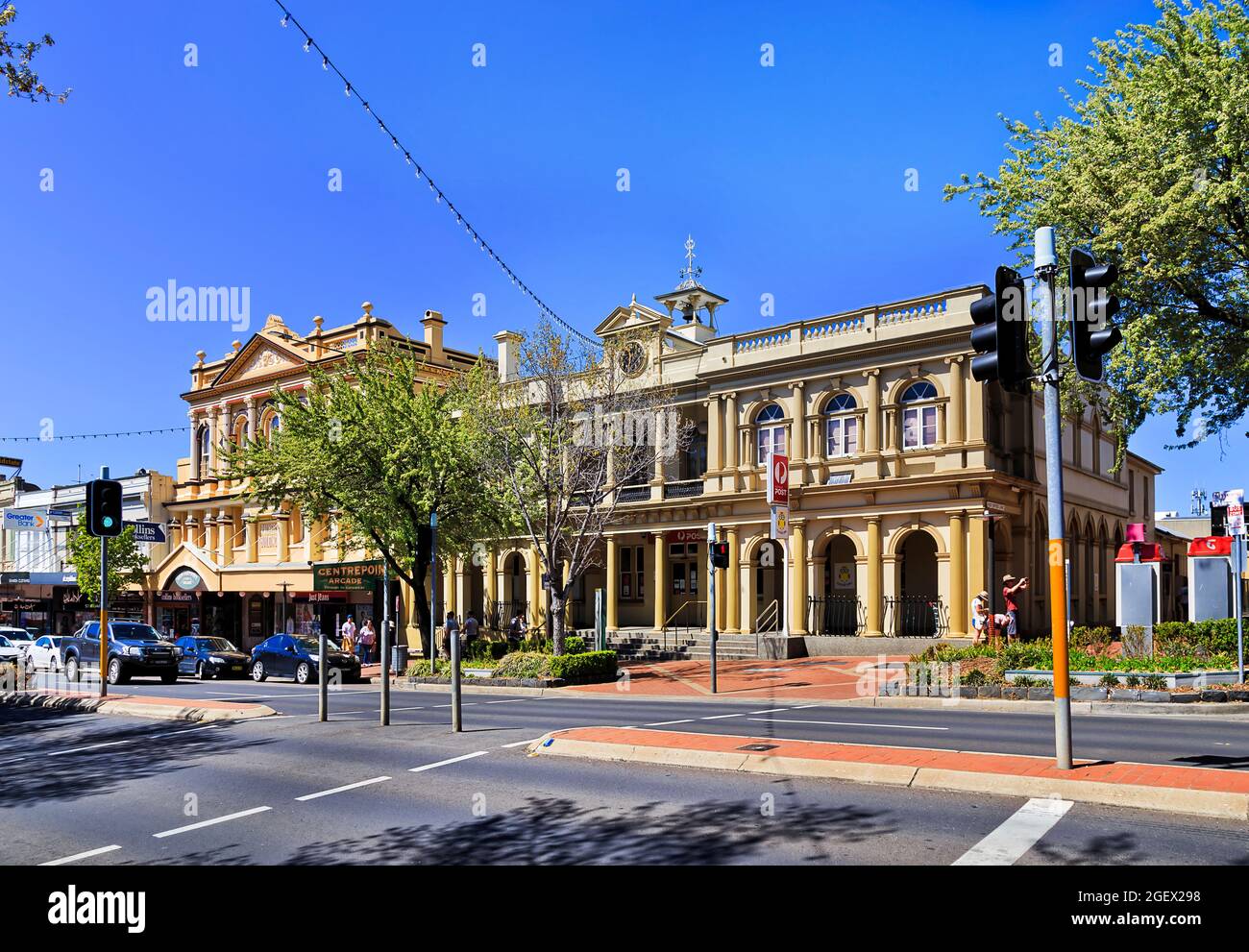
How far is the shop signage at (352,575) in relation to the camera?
41219 millimetres

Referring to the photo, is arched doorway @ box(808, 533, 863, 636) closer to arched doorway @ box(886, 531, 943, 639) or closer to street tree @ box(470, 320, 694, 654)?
arched doorway @ box(886, 531, 943, 639)

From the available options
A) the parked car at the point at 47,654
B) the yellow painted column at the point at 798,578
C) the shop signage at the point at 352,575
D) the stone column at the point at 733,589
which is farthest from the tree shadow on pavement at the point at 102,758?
the shop signage at the point at 352,575

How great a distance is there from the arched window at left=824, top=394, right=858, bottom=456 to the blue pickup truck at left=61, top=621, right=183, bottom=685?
20970 millimetres

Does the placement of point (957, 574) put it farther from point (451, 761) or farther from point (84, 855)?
point (84, 855)

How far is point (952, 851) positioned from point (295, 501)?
29.3 meters

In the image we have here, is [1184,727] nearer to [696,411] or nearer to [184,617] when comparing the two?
[696,411]

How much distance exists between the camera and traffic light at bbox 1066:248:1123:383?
333 inches

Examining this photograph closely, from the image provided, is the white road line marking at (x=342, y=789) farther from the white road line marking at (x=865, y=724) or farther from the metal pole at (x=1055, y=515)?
the white road line marking at (x=865, y=724)

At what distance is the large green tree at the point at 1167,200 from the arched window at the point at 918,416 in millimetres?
8153

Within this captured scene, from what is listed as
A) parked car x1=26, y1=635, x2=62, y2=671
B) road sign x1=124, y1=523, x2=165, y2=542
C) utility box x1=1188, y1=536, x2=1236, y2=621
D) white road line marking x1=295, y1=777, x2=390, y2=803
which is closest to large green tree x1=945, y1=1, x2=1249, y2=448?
utility box x1=1188, y1=536, x2=1236, y2=621

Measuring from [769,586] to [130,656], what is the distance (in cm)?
2069
